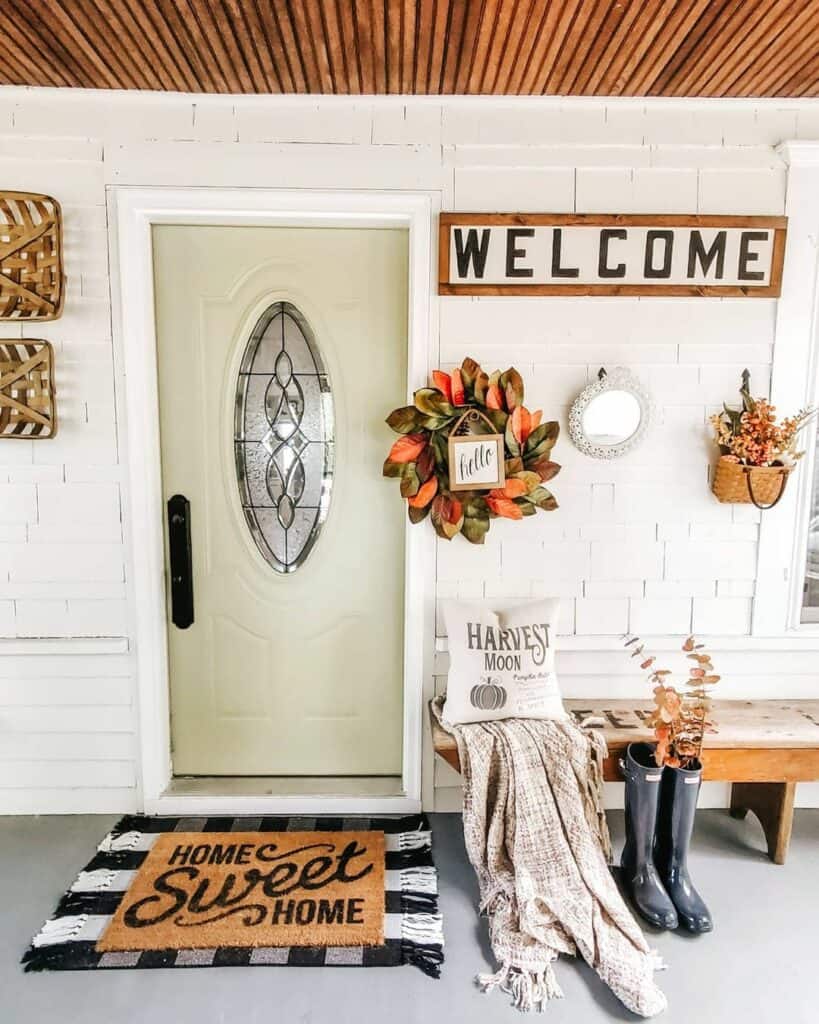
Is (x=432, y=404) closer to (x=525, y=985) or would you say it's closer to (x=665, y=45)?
(x=665, y=45)

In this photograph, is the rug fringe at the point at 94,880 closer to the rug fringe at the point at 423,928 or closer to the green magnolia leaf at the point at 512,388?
the rug fringe at the point at 423,928

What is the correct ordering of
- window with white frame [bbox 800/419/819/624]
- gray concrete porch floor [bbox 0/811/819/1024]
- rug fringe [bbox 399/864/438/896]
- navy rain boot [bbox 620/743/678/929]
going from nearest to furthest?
gray concrete porch floor [bbox 0/811/819/1024] → navy rain boot [bbox 620/743/678/929] → rug fringe [bbox 399/864/438/896] → window with white frame [bbox 800/419/819/624]

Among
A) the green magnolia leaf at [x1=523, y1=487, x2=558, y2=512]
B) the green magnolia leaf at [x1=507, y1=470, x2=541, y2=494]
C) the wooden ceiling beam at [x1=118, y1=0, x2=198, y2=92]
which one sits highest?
the wooden ceiling beam at [x1=118, y1=0, x2=198, y2=92]

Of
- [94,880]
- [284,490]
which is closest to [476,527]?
[284,490]

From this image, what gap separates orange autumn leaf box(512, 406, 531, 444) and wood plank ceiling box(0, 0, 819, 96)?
1.06 metres

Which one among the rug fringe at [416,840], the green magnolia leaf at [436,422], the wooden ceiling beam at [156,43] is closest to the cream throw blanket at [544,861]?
the rug fringe at [416,840]

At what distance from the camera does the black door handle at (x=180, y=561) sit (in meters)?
2.59

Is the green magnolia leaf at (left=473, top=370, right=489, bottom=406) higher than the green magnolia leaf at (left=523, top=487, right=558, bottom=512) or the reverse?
higher

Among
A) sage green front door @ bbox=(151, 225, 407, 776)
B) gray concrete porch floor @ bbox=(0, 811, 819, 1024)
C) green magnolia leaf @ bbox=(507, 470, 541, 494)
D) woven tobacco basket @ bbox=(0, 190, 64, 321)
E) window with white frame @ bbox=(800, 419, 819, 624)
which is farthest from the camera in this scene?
window with white frame @ bbox=(800, 419, 819, 624)

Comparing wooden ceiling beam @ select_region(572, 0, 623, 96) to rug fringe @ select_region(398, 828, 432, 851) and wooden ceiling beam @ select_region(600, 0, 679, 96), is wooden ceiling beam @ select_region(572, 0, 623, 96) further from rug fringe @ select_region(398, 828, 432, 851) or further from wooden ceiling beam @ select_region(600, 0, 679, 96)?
rug fringe @ select_region(398, 828, 432, 851)

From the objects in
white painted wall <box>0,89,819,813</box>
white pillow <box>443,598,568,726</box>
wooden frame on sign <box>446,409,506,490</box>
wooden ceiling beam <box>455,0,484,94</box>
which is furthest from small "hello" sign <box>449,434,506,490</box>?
wooden ceiling beam <box>455,0,484,94</box>

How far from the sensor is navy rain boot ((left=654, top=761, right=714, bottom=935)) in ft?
6.95

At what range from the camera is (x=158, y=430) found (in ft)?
8.35

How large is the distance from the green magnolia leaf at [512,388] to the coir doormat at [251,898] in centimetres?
156
